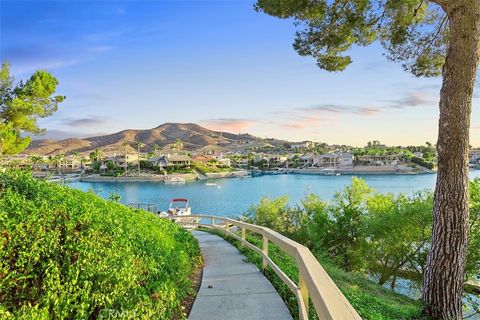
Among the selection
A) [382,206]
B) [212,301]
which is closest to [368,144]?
[382,206]

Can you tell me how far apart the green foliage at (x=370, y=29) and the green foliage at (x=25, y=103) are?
801 inches

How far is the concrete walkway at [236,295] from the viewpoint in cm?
384

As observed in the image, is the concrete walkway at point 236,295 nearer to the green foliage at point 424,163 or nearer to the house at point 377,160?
the green foliage at point 424,163

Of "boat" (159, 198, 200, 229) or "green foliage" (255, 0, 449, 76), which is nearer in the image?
"green foliage" (255, 0, 449, 76)

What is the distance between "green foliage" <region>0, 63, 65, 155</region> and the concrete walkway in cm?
2069

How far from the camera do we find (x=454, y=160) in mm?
5867

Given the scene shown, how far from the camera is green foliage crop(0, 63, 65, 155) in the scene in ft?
72.6

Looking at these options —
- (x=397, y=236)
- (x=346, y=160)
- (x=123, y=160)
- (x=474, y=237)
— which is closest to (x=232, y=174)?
(x=123, y=160)

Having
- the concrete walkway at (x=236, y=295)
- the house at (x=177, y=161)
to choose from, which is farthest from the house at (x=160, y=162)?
the concrete walkway at (x=236, y=295)

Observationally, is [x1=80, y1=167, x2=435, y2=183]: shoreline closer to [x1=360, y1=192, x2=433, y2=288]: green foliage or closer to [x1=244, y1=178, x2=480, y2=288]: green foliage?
[x1=244, y1=178, x2=480, y2=288]: green foliage

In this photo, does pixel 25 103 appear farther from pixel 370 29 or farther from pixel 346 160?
pixel 346 160

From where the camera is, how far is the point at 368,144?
656ft

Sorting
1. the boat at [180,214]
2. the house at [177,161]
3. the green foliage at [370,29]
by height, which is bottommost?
the boat at [180,214]

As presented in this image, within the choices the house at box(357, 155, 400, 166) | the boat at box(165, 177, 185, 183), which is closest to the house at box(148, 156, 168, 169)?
the boat at box(165, 177, 185, 183)
